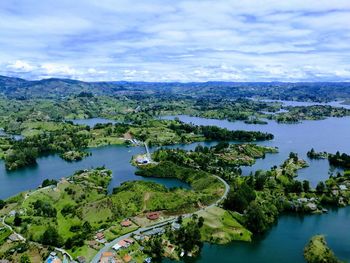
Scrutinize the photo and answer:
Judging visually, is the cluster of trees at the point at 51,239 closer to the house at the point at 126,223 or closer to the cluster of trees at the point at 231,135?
the house at the point at 126,223

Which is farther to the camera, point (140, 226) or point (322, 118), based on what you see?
point (322, 118)

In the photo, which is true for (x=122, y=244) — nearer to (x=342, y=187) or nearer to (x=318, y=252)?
(x=318, y=252)

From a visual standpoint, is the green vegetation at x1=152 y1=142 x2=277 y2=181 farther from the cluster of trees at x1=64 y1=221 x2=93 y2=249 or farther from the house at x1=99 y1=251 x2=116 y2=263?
the house at x1=99 y1=251 x2=116 y2=263

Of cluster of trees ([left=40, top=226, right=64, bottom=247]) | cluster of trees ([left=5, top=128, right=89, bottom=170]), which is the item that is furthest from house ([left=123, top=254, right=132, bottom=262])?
cluster of trees ([left=5, top=128, right=89, bottom=170])

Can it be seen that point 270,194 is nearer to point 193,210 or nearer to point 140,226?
point 193,210

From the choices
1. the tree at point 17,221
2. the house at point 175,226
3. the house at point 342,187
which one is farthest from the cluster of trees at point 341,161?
the tree at point 17,221

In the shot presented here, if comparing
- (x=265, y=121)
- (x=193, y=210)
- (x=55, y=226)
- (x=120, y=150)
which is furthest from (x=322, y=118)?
(x=55, y=226)
